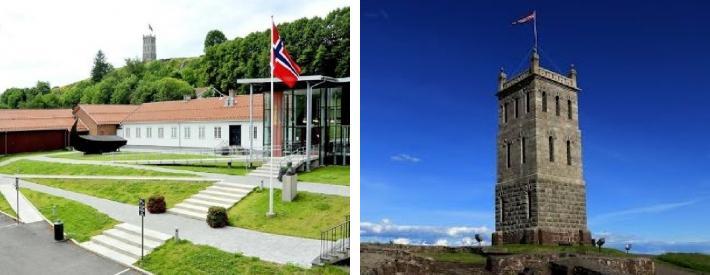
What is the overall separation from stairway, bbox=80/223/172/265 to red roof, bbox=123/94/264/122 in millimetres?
848

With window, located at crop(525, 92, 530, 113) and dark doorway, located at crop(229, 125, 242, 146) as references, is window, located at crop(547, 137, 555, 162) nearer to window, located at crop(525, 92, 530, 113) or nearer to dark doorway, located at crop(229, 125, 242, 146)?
window, located at crop(525, 92, 530, 113)

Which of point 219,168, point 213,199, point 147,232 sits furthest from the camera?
point 219,168

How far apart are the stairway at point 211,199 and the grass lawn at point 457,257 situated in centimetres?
160

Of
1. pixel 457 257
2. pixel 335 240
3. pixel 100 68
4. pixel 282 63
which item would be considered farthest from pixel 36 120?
pixel 457 257

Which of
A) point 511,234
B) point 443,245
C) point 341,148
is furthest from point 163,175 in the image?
point 511,234

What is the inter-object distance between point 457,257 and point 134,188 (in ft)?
8.77

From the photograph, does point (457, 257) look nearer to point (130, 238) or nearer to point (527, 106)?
point (527, 106)

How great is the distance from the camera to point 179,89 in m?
3.88

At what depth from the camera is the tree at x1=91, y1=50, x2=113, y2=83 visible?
12.9 ft

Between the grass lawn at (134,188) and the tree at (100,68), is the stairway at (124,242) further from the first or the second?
the tree at (100,68)

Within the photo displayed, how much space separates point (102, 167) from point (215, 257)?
1.25 metres

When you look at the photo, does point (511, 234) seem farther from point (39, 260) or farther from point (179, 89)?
point (39, 260)

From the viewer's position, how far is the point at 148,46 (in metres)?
3.93

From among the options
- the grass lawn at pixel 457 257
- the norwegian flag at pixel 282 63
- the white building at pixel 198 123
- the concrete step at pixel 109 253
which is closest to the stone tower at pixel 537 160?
the grass lawn at pixel 457 257
